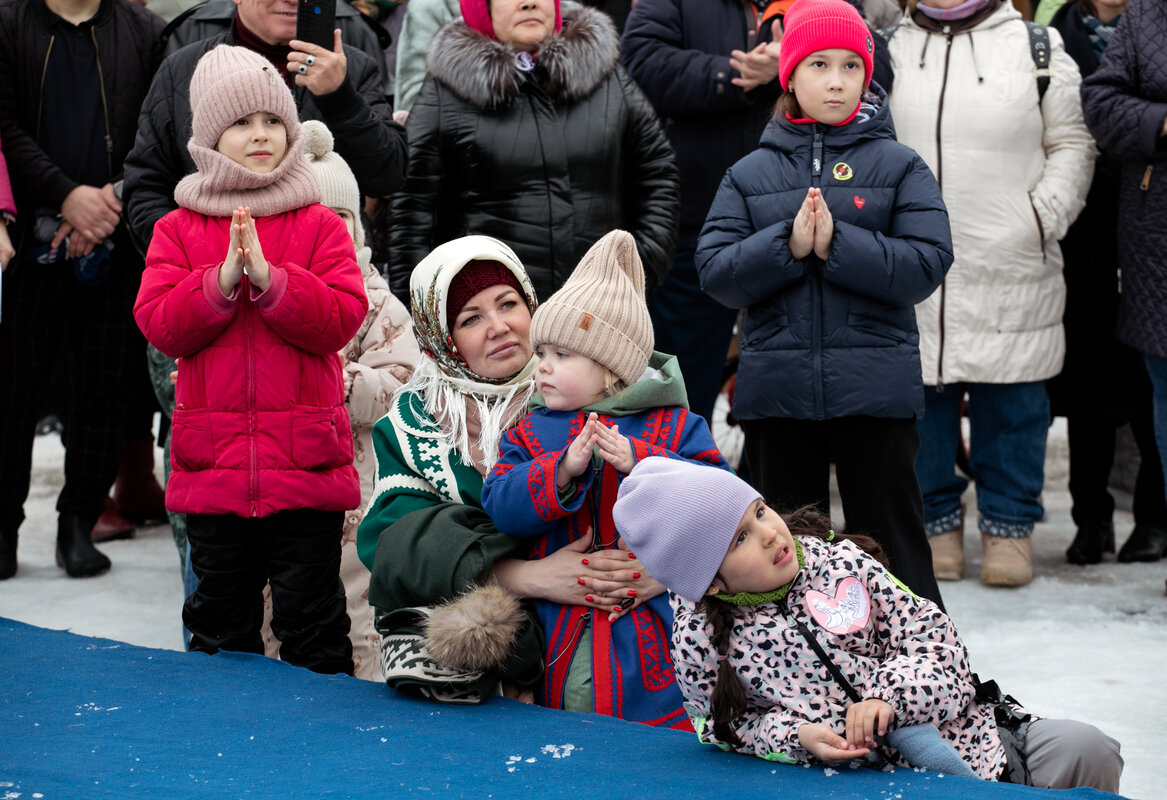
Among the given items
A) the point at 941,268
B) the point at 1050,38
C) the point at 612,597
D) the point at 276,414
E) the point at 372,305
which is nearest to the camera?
the point at 612,597

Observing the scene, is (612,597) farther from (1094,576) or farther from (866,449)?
(1094,576)

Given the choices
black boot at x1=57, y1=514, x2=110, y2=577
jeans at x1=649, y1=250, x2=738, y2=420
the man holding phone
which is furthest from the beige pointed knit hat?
black boot at x1=57, y1=514, x2=110, y2=577

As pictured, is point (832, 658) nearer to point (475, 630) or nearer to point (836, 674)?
point (836, 674)

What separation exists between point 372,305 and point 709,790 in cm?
206

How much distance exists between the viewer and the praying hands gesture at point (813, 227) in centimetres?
366

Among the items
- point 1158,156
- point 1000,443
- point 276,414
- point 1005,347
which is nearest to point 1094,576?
point 1000,443

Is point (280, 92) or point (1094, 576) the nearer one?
point (280, 92)

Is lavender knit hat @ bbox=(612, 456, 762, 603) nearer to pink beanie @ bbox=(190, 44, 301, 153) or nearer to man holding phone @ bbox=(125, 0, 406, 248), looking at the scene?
pink beanie @ bbox=(190, 44, 301, 153)

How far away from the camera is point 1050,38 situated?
5.00m

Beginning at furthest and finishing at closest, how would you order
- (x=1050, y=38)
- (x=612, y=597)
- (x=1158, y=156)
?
(x=1050, y=38), (x=1158, y=156), (x=612, y=597)

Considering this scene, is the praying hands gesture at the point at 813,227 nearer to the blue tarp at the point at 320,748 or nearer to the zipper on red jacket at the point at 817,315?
the zipper on red jacket at the point at 817,315

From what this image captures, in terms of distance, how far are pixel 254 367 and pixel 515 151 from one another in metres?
1.48

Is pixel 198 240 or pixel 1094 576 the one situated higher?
pixel 198 240

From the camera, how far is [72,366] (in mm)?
5246
